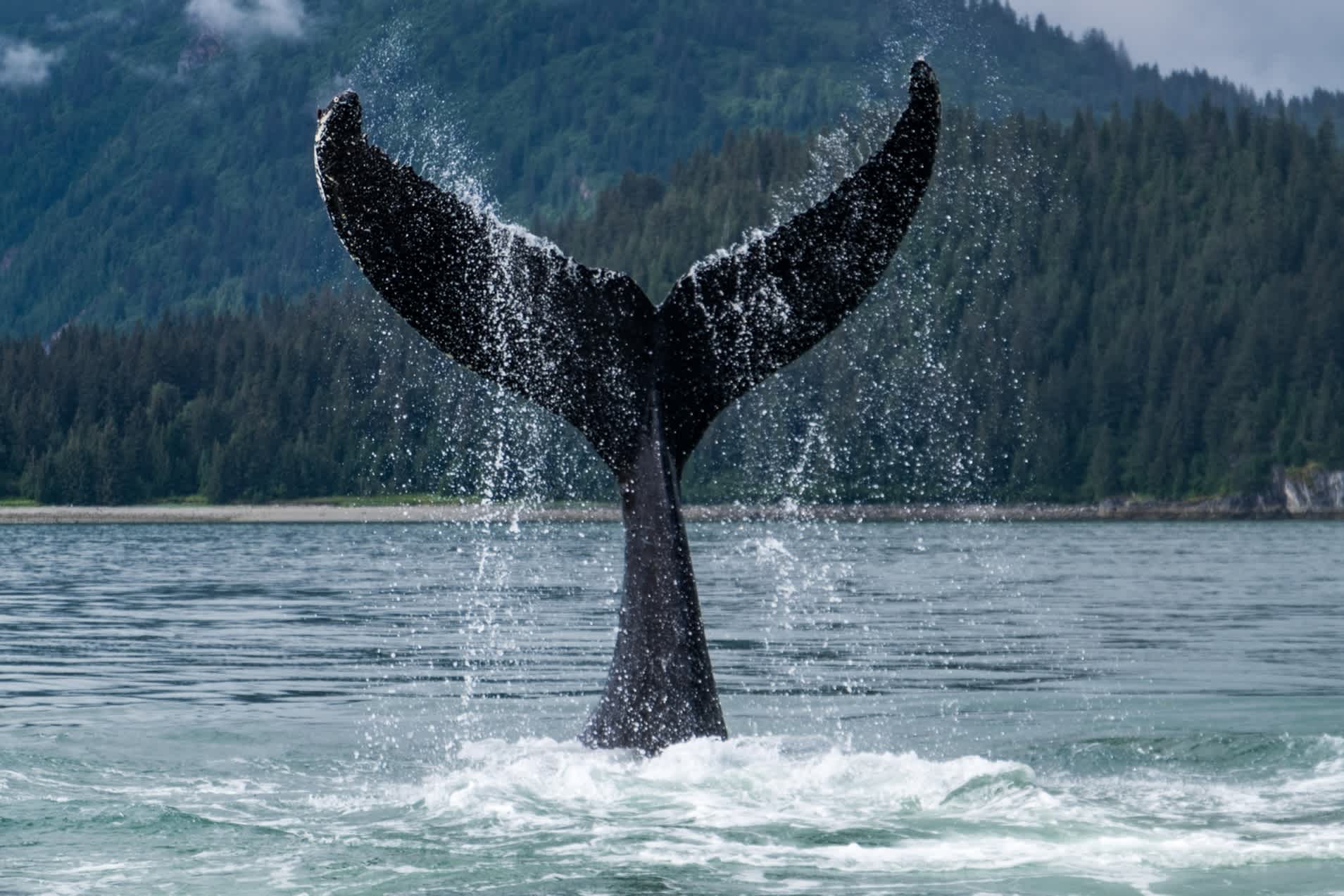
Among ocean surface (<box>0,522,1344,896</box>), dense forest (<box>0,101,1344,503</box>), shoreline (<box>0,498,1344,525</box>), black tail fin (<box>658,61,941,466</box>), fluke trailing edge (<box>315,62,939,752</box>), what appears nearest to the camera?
ocean surface (<box>0,522,1344,896</box>)

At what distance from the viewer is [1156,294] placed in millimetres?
163375

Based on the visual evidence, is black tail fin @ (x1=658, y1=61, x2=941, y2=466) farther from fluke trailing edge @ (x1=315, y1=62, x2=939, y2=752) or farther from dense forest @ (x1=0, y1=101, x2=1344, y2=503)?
dense forest @ (x1=0, y1=101, x2=1344, y2=503)

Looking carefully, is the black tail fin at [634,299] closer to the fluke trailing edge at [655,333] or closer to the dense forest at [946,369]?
the fluke trailing edge at [655,333]

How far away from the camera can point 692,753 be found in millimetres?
10055

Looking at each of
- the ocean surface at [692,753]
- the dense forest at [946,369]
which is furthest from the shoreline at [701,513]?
the ocean surface at [692,753]

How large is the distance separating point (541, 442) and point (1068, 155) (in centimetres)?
7177

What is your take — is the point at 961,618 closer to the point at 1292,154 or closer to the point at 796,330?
the point at 796,330

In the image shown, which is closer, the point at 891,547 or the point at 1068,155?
the point at 891,547

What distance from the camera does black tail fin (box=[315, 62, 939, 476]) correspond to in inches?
366

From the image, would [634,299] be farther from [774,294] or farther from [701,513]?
[701,513]

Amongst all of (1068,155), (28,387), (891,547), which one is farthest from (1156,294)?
(891,547)

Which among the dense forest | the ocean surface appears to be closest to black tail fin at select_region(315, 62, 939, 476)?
the ocean surface

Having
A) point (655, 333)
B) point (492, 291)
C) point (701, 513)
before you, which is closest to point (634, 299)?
point (655, 333)

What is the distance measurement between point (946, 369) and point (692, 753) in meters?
138
